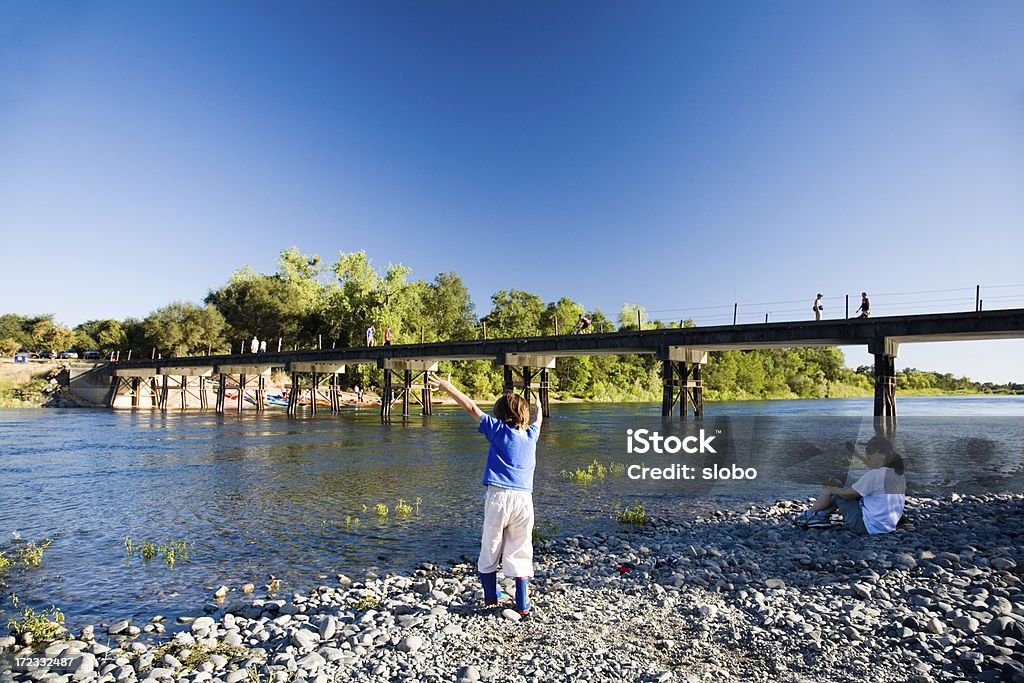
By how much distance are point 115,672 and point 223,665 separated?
2.92 feet

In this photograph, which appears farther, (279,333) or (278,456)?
(279,333)

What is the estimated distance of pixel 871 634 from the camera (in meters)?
5.88

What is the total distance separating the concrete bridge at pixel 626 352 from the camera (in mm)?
31172

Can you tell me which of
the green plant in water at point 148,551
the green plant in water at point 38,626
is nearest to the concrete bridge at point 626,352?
the green plant in water at point 148,551

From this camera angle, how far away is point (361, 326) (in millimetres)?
77500

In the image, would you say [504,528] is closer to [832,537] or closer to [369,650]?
[369,650]

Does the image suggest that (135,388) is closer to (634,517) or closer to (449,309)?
(449,309)

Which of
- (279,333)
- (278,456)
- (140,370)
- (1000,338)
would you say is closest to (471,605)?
(278,456)

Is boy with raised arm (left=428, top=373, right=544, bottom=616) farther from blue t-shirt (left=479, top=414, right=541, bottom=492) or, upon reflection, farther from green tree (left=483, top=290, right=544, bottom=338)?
green tree (left=483, top=290, right=544, bottom=338)

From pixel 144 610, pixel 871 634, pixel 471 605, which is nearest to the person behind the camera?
pixel 871 634

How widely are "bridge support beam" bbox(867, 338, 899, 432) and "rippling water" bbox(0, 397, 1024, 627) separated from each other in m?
1.76

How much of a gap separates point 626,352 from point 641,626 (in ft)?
116

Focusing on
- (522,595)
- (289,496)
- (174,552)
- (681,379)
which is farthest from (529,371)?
(522,595)

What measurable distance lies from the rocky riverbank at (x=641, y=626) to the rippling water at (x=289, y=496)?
1363mm
